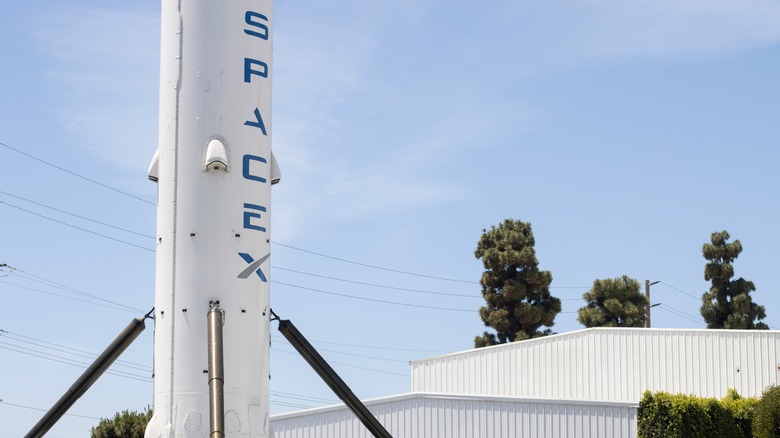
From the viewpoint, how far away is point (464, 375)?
51438mm

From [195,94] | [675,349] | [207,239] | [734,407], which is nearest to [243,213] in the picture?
[207,239]

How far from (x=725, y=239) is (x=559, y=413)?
3481cm

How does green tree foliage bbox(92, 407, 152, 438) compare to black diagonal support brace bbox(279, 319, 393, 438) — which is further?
green tree foliage bbox(92, 407, 152, 438)

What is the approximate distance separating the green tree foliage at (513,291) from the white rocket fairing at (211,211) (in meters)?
50.1

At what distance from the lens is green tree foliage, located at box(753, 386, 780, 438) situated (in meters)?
36.6

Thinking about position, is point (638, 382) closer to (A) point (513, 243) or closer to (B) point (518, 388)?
(B) point (518, 388)

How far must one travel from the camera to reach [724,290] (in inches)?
2655

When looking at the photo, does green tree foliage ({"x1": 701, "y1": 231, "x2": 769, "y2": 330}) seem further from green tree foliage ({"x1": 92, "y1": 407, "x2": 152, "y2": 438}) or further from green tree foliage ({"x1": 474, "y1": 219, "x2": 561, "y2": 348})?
green tree foliage ({"x1": 92, "y1": 407, "x2": 152, "y2": 438})

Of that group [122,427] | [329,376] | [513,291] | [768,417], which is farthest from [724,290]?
[329,376]

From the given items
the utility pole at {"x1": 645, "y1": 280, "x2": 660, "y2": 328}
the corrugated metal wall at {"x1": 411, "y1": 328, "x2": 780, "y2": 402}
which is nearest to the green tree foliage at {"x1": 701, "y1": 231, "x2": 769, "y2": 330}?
the utility pole at {"x1": 645, "y1": 280, "x2": 660, "y2": 328}

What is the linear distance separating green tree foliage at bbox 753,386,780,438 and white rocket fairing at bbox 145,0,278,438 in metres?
25.0

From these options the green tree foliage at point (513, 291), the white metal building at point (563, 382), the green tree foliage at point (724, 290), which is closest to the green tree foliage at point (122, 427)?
the white metal building at point (563, 382)

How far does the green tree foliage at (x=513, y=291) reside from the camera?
6606 centimetres

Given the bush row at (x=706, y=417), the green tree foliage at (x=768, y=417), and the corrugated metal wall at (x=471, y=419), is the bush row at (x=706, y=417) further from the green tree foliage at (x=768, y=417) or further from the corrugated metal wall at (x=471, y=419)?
the corrugated metal wall at (x=471, y=419)
